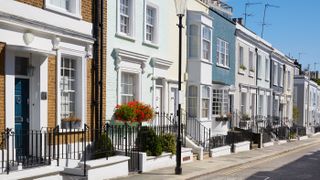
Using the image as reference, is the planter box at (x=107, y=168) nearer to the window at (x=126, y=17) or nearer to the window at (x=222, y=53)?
the window at (x=126, y=17)

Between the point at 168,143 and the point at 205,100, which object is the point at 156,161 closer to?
the point at 168,143

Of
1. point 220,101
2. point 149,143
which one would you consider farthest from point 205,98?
point 149,143

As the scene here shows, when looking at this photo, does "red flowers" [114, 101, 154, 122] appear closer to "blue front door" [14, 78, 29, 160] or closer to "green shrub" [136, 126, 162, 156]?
"green shrub" [136, 126, 162, 156]

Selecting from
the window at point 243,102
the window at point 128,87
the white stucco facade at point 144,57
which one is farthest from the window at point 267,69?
Result: the window at point 128,87

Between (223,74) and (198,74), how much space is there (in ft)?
16.0

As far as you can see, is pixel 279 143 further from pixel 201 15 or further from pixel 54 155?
pixel 54 155

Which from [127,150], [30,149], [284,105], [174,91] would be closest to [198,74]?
[174,91]

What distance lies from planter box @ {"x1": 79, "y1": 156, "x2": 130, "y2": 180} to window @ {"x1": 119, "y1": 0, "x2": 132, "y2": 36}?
212 inches

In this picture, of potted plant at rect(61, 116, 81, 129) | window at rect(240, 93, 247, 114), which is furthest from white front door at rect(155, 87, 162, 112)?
window at rect(240, 93, 247, 114)

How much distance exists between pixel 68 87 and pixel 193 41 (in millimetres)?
10271

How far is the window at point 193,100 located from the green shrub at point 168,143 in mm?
6174

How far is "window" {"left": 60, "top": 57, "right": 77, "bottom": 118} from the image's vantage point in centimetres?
1377

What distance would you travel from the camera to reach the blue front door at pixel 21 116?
12062 mm

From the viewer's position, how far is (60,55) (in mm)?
13305
